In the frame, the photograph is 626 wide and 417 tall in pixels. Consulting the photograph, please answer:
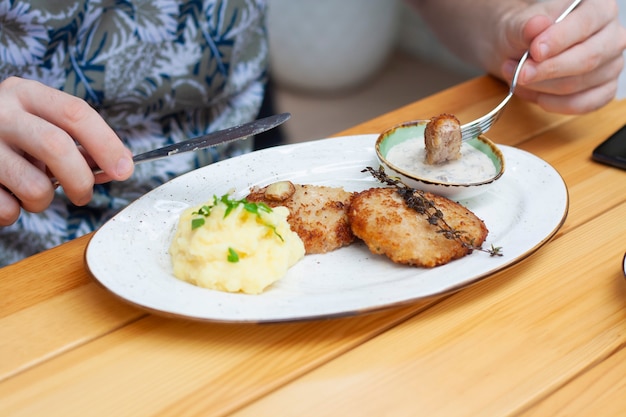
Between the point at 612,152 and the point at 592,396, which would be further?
the point at 612,152

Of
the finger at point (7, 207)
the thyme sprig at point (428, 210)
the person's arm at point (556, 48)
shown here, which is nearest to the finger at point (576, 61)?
the person's arm at point (556, 48)

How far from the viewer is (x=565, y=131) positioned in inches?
70.7

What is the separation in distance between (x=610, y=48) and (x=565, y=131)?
238 mm

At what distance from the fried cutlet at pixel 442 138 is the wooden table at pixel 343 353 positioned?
0.31m

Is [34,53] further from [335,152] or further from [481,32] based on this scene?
[481,32]

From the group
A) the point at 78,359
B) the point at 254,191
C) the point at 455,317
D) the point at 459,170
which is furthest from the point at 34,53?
the point at 455,317

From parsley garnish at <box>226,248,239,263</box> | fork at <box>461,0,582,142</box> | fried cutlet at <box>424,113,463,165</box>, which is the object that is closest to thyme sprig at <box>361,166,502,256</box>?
fried cutlet at <box>424,113,463,165</box>

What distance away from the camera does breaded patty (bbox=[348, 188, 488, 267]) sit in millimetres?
1211

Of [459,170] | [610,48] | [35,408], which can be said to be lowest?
[35,408]

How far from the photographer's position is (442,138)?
4.79ft

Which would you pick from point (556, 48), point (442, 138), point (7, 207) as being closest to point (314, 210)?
point (442, 138)

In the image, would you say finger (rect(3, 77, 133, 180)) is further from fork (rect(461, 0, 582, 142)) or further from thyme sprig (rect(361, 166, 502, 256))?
fork (rect(461, 0, 582, 142))

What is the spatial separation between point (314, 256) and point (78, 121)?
0.51 metres

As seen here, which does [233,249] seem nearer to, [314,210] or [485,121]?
[314,210]
